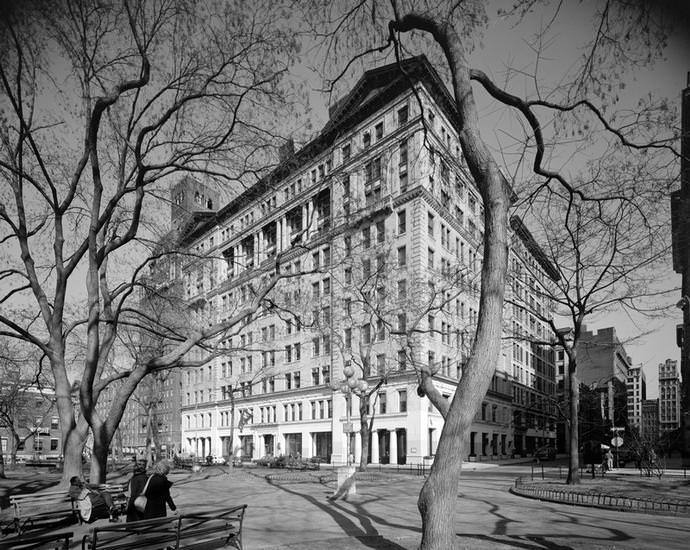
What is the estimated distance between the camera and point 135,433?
129375 millimetres

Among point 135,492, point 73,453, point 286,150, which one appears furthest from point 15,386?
point 135,492

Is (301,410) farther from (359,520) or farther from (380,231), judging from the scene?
(359,520)

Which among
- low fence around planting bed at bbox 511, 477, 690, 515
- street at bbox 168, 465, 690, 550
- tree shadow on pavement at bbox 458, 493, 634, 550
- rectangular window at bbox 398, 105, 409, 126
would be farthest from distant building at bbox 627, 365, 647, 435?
tree shadow on pavement at bbox 458, 493, 634, 550

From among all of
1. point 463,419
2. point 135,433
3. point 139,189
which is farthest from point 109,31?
point 135,433

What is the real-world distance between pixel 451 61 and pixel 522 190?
14.6ft

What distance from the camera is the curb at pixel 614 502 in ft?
54.0

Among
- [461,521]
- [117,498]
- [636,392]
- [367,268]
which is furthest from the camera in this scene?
[636,392]

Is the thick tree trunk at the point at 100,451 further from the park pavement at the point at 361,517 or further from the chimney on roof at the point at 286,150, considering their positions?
the chimney on roof at the point at 286,150

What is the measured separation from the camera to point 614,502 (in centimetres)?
1869

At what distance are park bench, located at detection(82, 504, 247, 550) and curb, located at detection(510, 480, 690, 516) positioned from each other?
1237 centimetres

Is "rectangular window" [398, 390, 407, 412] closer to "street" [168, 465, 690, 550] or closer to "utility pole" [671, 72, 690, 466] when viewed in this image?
"utility pole" [671, 72, 690, 466]

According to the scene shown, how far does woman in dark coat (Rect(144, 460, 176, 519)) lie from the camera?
9.22m

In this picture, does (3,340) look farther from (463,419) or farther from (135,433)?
(135,433)

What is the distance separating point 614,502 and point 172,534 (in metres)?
15.7
